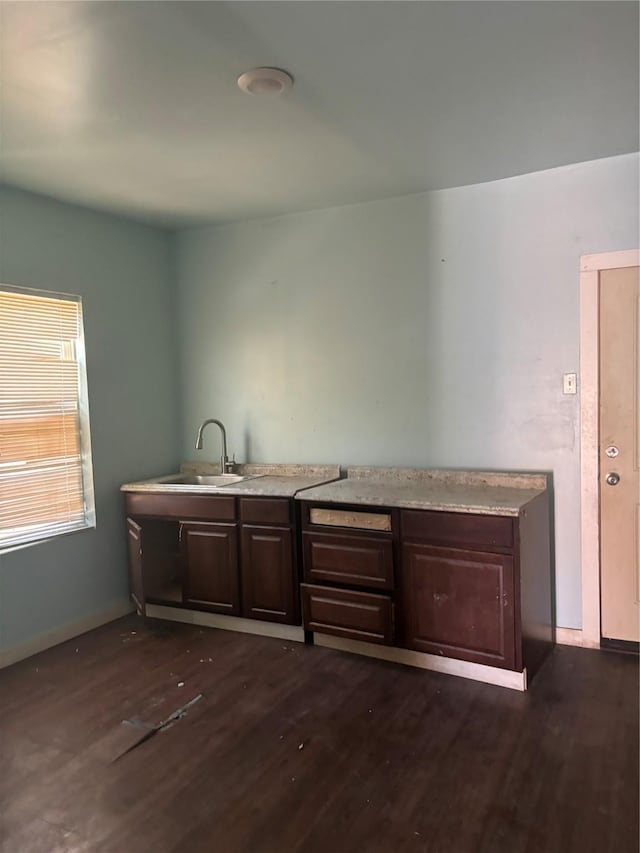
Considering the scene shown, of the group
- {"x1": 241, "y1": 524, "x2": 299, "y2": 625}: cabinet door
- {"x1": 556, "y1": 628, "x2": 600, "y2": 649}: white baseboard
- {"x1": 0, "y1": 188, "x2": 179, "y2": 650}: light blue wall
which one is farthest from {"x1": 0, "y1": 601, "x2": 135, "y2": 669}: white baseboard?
{"x1": 556, "y1": 628, "x2": 600, "y2": 649}: white baseboard

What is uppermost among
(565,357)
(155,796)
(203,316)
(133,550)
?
(203,316)

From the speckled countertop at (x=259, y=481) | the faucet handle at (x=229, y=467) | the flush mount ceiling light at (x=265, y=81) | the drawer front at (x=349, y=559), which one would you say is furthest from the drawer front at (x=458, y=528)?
the flush mount ceiling light at (x=265, y=81)

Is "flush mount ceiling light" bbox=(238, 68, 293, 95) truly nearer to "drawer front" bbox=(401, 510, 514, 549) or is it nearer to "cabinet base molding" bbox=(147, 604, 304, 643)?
"drawer front" bbox=(401, 510, 514, 549)

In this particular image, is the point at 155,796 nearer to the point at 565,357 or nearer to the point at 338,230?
the point at 565,357

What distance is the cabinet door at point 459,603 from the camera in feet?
8.62

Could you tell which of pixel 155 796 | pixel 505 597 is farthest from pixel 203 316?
pixel 155 796

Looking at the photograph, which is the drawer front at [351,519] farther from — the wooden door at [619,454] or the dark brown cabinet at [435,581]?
the wooden door at [619,454]

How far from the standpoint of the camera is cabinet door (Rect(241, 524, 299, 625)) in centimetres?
318

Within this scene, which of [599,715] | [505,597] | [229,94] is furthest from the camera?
[505,597]

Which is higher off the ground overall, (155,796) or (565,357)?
(565,357)

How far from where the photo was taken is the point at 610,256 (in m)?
2.93

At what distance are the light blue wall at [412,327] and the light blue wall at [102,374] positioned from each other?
0.24 m

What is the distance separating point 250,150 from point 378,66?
854 millimetres

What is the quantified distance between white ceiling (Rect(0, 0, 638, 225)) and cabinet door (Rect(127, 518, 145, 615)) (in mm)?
1903
